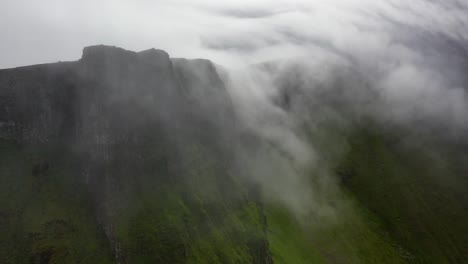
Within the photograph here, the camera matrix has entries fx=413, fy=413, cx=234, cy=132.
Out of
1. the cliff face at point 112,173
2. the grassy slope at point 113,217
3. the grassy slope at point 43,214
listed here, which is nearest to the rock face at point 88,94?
the cliff face at point 112,173

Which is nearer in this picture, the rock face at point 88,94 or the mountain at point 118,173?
the mountain at point 118,173

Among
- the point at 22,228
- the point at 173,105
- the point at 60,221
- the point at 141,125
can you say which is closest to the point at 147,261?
the point at 60,221

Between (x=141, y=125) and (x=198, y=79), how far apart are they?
4337 centimetres

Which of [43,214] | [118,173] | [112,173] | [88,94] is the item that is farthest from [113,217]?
[88,94]

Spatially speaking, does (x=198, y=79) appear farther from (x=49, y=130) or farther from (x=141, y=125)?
(x=49, y=130)

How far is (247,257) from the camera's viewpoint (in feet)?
452

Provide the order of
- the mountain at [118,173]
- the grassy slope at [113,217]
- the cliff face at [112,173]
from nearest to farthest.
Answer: the grassy slope at [113,217], the cliff face at [112,173], the mountain at [118,173]

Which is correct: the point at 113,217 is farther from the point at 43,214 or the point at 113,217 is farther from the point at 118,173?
the point at 43,214

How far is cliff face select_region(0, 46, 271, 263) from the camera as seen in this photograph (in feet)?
380

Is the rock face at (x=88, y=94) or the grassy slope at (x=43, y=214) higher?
the rock face at (x=88, y=94)

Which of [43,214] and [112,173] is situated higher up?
[112,173]

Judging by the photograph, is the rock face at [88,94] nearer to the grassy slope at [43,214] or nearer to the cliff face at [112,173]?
the cliff face at [112,173]

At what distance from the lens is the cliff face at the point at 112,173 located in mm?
115688

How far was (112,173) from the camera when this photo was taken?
13000 centimetres
